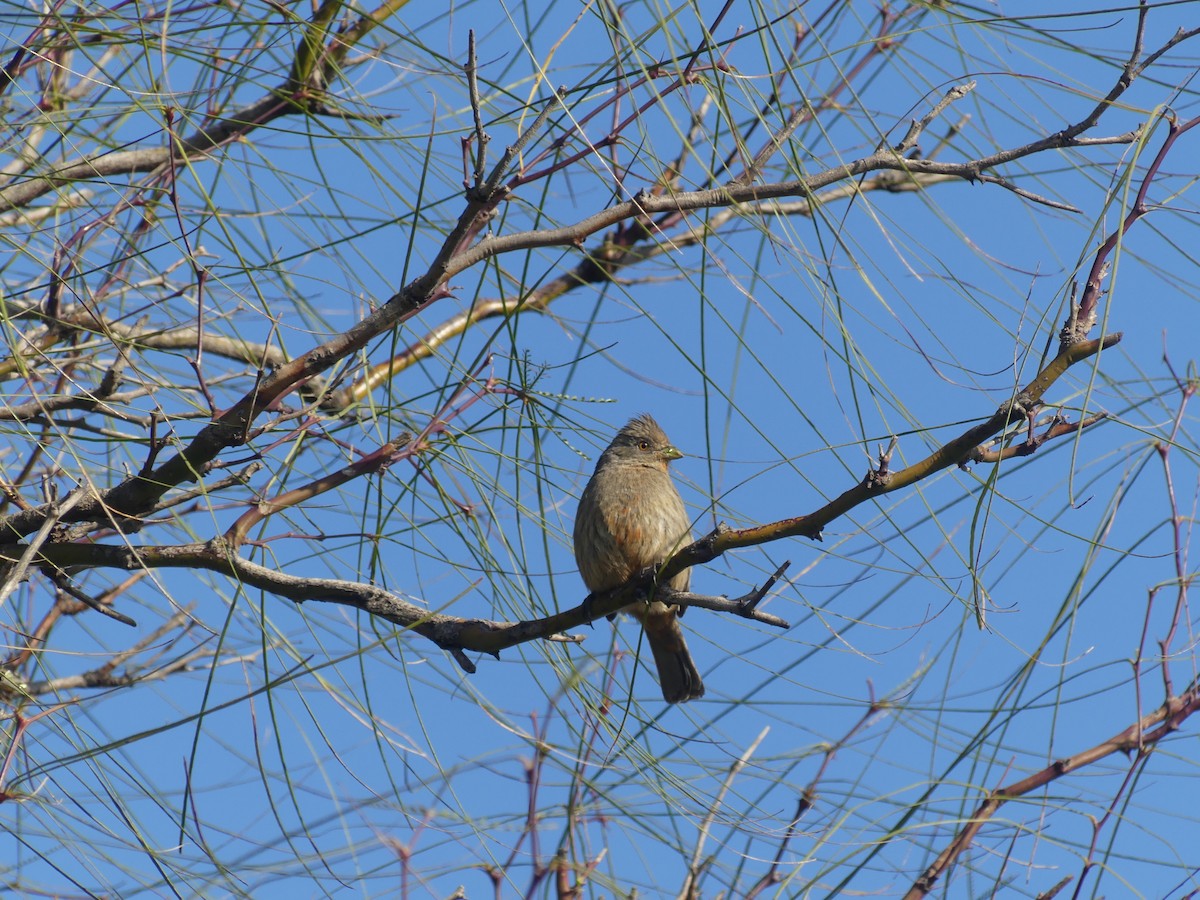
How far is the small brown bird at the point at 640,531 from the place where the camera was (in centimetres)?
488

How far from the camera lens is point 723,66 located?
3.20 meters

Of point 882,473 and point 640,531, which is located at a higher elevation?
point 640,531

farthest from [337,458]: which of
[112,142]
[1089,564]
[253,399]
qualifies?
[1089,564]

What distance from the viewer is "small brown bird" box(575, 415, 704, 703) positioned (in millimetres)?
4879

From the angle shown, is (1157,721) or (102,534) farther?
(102,534)

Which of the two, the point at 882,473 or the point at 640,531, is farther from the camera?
the point at 640,531

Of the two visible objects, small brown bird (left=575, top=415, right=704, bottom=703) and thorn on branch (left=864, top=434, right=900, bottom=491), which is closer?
thorn on branch (left=864, top=434, right=900, bottom=491)

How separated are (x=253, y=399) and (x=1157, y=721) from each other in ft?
7.90

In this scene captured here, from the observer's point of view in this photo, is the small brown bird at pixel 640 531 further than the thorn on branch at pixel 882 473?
Yes

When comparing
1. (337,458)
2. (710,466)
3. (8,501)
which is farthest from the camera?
(337,458)

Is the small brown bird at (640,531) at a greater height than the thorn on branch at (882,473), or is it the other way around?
the small brown bird at (640,531)

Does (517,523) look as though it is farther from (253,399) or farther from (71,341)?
(71,341)

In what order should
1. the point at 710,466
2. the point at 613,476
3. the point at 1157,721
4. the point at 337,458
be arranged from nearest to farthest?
the point at 710,466 < the point at 1157,721 < the point at 337,458 < the point at 613,476

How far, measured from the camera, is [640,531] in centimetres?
490
